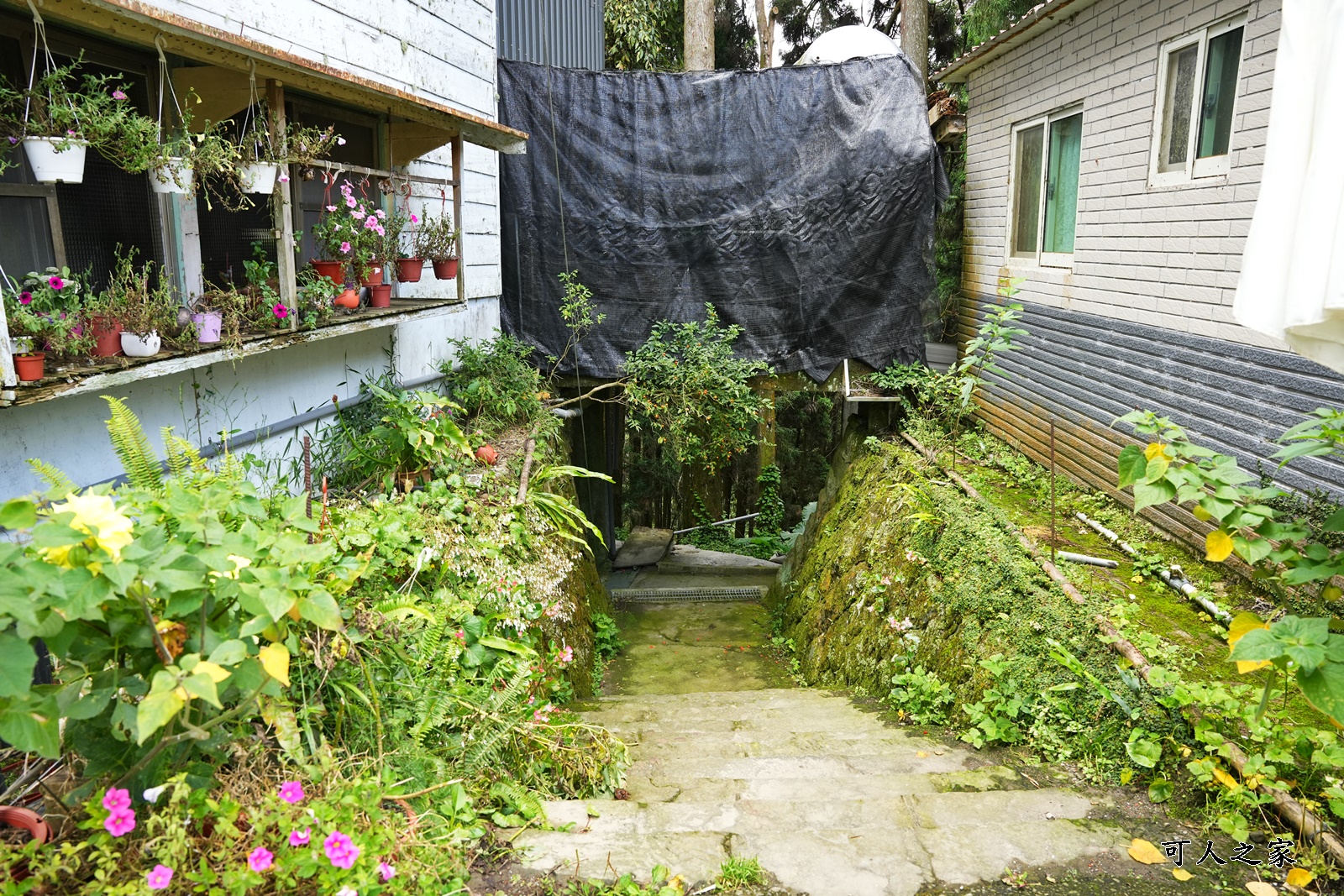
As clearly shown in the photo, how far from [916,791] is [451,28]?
651 cm

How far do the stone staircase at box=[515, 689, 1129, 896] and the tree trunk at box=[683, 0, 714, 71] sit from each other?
1149cm

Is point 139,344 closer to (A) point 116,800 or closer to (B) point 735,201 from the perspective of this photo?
(A) point 116,800

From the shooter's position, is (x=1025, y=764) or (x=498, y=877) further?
(x=1025, y=764)

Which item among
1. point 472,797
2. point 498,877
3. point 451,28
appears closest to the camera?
point 498,877

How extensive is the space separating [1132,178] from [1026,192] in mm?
1990

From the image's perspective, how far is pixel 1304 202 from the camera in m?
2.38

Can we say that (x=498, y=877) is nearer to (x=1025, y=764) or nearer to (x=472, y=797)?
(x=472, y=797)

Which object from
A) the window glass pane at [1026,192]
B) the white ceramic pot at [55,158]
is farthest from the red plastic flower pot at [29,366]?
the window glass pane at [1026,192]

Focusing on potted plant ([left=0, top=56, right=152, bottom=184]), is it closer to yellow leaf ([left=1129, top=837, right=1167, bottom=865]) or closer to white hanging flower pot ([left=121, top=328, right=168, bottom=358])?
white hanging flower pot ([left=121, top=328, right=168, bottom=358])

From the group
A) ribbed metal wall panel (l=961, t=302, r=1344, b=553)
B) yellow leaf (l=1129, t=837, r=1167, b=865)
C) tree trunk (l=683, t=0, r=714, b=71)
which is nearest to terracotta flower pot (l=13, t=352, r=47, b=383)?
yellow leaf (l=1129, t=837, r=1167, b=865)

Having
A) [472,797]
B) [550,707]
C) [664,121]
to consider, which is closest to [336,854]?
[472,797]

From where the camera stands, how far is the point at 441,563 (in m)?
3.95

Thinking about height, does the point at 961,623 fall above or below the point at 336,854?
below

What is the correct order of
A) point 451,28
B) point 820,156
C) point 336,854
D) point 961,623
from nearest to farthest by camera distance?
1. point 336,854
2. point 961,623
3. point 451,28
4. point 820,156
